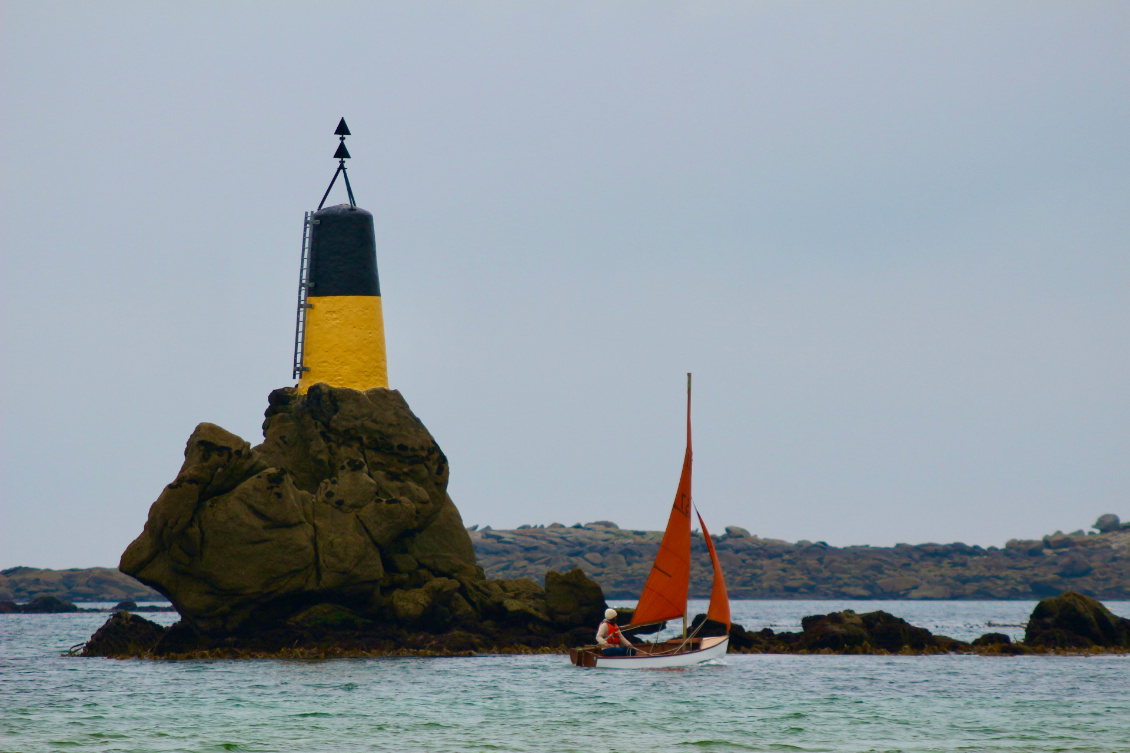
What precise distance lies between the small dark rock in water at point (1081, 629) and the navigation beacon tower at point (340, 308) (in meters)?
28.6

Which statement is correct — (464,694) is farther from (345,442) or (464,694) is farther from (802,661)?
(802,661)

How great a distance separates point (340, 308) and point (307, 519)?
8.61 meters

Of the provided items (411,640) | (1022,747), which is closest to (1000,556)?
(411,640)

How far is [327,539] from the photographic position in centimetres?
3816

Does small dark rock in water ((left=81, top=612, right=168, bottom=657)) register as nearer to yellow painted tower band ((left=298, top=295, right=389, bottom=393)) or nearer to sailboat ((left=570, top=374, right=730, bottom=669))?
yellow painted tower band ((left=298, top=295, right=389, bottom=393))

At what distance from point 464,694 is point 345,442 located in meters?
13.5

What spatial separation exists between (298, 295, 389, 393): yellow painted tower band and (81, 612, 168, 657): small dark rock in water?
411 inches

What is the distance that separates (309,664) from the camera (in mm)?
36312

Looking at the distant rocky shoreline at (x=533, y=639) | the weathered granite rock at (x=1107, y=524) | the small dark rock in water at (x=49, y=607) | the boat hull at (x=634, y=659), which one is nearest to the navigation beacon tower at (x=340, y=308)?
the distant rocky shoreline at (x=533, y=639)

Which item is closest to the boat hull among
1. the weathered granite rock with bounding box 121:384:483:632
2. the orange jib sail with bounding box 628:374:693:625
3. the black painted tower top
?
the orange jib sail with bounding box 628:374:693:625

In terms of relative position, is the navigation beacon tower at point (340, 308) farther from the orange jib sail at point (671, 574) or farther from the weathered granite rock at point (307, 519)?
the orange jib sail at point (671, 574)

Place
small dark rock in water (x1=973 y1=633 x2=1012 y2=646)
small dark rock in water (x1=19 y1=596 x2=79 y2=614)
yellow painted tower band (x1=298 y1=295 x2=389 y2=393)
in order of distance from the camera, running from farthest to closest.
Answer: small dark rock in water (x1=19 y1=596 x2=79 y2=614)
small dark rock in water (x1=973 y1=633 x2=1012 y2=646)
yellow painted tower band (x1=298 y1=295 x2=389 y2=393)

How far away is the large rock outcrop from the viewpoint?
118 ft

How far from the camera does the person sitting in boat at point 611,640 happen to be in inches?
1405
